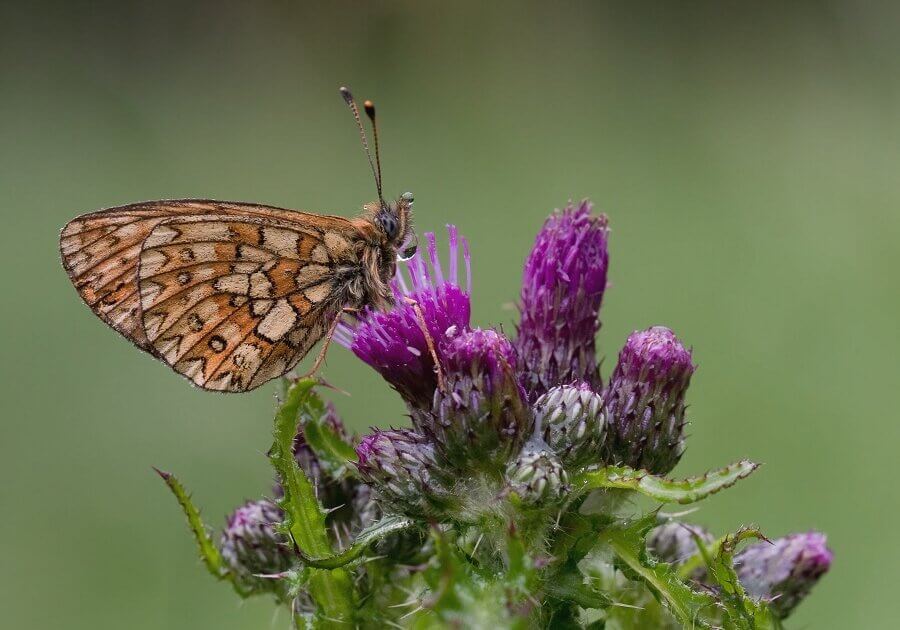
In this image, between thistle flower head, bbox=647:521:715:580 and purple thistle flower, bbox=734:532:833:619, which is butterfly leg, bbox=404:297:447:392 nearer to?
thistle flower head, bbox=647:521:715:580

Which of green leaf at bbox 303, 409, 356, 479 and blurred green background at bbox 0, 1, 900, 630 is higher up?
blurred green background at bbox 0, 1, 900, 630

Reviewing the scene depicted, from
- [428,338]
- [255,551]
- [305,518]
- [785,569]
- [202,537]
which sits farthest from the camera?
[255,551]

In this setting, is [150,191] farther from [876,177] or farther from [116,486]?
[876,177]

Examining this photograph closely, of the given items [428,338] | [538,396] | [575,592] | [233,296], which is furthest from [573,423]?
[233,296]

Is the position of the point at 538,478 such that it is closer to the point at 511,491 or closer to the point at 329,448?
the point at 511,491

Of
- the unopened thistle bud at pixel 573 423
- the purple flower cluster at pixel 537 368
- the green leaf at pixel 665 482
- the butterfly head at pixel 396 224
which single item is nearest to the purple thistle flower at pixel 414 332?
the purple flower cluster at pixel 537 368

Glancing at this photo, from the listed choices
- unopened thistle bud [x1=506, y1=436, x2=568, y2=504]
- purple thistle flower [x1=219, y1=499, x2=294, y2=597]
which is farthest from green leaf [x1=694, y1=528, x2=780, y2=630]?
purple thistle flower [x1=219, y1=499, x2=294, y2=597]
